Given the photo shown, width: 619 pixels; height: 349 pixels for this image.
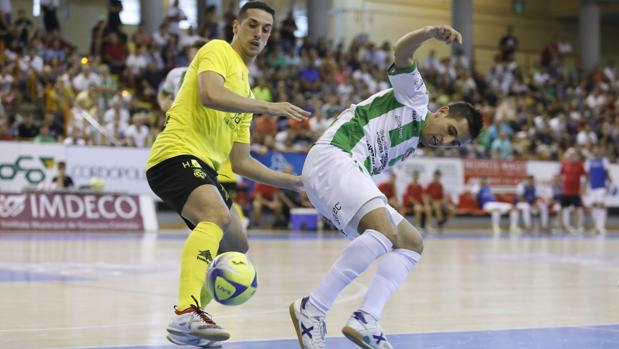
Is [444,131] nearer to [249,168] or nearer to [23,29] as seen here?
[249,168]

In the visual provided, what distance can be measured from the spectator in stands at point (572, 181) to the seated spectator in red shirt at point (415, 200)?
4.46 m

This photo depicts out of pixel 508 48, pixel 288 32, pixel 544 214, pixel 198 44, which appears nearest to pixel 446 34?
pixel 198 44

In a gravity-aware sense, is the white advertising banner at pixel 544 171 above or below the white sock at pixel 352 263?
below

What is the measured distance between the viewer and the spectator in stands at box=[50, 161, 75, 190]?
19641 millimetres

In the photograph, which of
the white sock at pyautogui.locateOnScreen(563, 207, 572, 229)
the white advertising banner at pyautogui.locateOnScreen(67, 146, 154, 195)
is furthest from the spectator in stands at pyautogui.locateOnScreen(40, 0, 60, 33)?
the white sock at pyautogui.locateOnScreen(563, 207, 572, 229)

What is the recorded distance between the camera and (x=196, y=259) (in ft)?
18.3

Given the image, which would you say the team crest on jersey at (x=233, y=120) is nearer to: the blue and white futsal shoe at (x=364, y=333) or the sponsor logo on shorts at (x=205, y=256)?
the sponsor logo on shorts at (x=205, y=256)

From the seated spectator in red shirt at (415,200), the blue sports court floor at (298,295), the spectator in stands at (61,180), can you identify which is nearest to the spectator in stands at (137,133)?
the spectator in stands at (61,180)

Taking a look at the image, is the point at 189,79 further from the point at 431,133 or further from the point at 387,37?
the point at 387,37

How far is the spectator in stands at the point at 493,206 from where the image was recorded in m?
25.0

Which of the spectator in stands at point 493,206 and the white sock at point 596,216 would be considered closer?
the spectator in stands at point 493,206

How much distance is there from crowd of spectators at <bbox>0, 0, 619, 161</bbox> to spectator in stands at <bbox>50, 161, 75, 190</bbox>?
982 millimetres

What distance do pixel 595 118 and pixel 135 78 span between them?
15326mm

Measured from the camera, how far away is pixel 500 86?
107 feet
